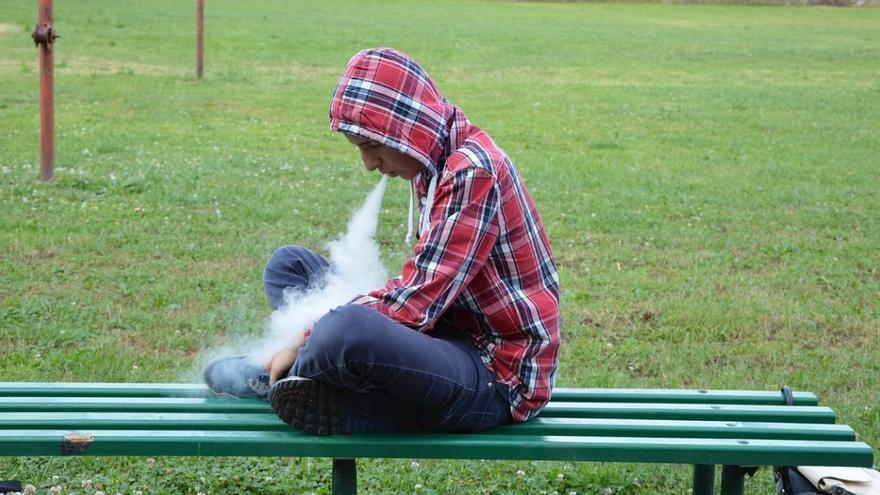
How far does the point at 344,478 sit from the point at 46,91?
5921mm

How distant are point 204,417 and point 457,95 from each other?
12480 mm

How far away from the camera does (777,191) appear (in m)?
8.41

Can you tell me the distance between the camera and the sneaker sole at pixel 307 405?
2.71 m

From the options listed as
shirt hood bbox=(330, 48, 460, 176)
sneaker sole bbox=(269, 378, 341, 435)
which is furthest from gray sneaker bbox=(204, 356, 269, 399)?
shirt hood bbox=(330, 48, 460, 176)

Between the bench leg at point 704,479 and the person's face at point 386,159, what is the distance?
115 cm

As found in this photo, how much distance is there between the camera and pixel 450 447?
108 inches

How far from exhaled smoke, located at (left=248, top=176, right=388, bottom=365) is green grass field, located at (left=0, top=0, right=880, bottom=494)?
0.70 m

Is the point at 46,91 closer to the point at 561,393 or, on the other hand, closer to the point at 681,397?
the point at 561,393

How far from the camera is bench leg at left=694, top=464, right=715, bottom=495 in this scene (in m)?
3.08

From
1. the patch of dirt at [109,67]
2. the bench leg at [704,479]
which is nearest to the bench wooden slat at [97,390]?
the bench leg at [704,479]

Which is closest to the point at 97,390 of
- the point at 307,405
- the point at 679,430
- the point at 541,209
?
the point at 307,405

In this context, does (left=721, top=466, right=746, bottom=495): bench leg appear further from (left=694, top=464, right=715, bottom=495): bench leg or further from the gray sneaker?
the gray sneaker

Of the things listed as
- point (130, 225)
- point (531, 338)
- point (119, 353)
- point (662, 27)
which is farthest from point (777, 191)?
point (662, 27)

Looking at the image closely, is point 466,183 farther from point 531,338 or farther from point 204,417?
point 204,417
